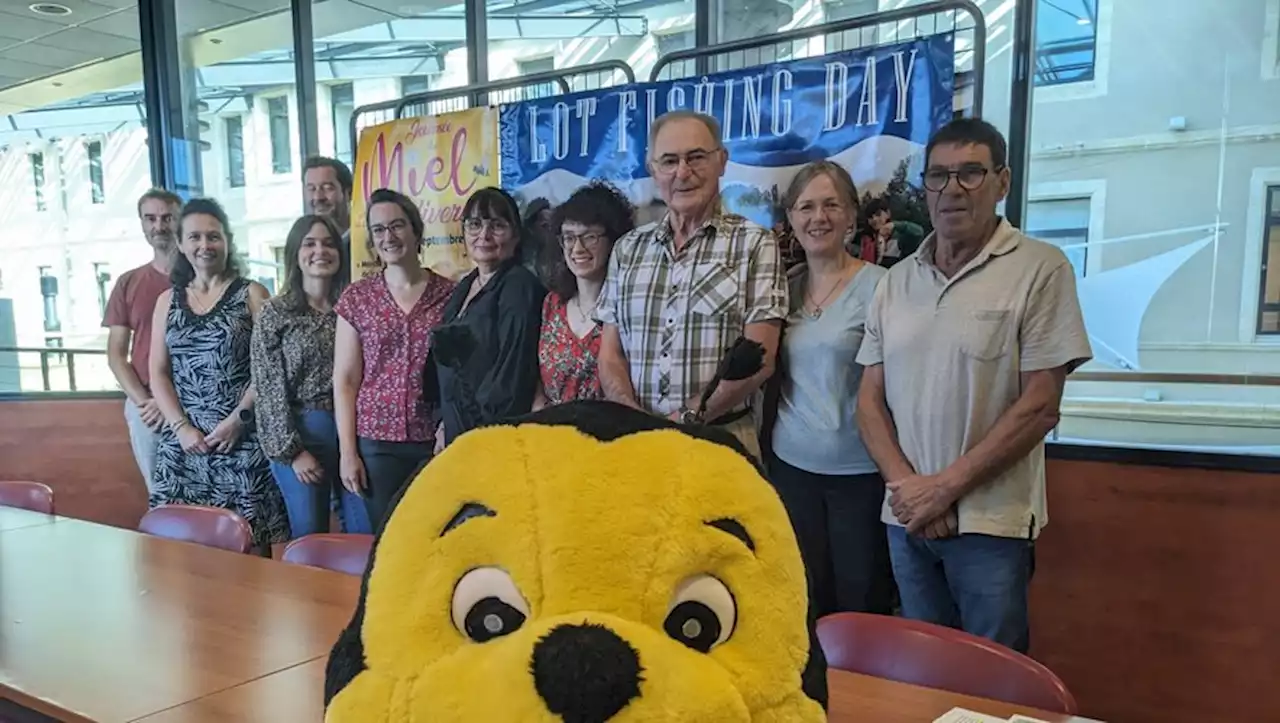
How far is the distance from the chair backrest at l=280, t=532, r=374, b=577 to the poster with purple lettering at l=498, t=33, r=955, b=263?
131cm

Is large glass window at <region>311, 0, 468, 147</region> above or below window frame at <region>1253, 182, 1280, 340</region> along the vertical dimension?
above

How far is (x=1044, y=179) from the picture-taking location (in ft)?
8.13

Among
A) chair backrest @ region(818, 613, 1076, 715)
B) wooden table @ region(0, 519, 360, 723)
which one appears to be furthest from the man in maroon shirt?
chair backrest @ region(818, 613, 1076, 715)

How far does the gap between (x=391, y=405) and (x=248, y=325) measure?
751 mm

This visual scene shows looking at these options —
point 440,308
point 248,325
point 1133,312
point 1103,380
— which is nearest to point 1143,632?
point 1103,380

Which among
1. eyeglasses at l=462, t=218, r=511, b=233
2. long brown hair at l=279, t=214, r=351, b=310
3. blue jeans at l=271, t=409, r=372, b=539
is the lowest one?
blue jeans at l=271, t=409, r=372, b=539

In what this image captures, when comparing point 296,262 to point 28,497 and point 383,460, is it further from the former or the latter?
point 28,497

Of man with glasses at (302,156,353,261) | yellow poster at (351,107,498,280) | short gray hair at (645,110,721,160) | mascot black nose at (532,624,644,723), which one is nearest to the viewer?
mascot black nose at (532,624,644,723)

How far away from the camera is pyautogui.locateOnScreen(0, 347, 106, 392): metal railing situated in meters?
4.62

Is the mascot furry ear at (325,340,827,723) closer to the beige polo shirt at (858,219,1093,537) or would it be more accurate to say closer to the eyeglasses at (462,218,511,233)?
the beige polo shirt at (858,219,1093,537)

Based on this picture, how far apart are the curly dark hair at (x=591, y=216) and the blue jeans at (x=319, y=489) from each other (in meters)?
1.04

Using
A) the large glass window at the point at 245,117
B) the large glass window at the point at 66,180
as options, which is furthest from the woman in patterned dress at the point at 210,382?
the large glass window at the point at 66,180

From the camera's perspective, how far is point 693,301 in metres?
2.11

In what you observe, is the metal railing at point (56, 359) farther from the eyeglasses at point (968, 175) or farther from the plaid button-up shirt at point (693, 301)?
the eyeglasses at point (968, 175)
